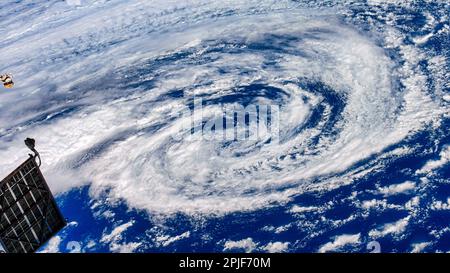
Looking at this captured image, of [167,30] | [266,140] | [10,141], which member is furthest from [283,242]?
[167,30]

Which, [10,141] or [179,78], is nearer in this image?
[10,141]

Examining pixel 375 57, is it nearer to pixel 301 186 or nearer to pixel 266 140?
pixel 266 140

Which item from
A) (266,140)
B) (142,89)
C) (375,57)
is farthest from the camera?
(142,89)

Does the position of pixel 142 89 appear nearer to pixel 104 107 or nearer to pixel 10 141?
pixel 104 107

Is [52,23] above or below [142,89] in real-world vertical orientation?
above
